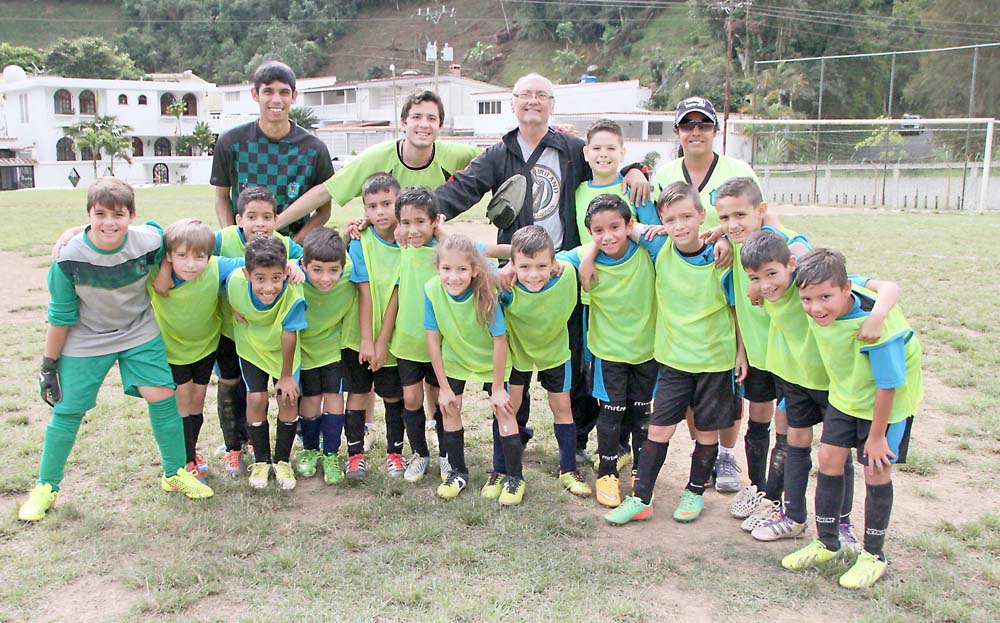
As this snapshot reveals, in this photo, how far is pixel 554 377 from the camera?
403 cm

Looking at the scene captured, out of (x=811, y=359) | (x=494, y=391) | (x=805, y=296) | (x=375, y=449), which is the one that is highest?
(x=805, y=296)

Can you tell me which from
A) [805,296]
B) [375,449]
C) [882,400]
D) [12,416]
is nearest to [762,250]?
[805,296]

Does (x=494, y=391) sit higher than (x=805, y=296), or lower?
lower

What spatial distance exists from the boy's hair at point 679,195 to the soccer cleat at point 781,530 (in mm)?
1445

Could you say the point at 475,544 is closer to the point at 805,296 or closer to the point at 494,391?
the point at 494,391

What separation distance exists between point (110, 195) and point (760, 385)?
3095mm

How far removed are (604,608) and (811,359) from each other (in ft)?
4.32

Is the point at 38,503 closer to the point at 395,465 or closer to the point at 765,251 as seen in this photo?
the point at 395,465

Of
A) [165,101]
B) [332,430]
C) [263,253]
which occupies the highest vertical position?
→ [165,101]

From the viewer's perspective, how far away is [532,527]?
3.65 metres

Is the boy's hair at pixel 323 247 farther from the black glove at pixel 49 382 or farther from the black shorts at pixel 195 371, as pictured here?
the black glove at pixel 49 382

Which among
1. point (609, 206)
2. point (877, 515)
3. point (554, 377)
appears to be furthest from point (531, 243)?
point (877, 515)

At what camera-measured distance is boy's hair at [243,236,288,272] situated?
3719mm

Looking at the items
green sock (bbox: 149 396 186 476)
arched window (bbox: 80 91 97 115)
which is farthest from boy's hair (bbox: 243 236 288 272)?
arched window (bbox: 80 91 97 115)
